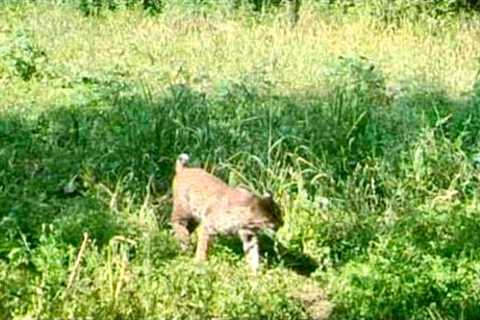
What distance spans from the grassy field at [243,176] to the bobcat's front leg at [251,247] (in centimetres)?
7

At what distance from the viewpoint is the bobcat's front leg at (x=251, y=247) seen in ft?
18.9

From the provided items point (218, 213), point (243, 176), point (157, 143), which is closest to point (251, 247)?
point (218, 213)

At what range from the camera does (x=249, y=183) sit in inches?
265

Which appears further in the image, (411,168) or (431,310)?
(411,168)

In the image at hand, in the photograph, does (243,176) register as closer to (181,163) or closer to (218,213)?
(181,163)

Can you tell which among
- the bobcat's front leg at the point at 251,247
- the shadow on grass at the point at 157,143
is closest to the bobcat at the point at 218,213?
the bobcat's front leg at the point at 251,247

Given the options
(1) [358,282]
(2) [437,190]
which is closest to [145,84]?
(2) [437,190]

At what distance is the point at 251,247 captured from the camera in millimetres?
5793

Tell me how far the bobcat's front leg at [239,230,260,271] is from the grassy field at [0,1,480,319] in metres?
0.07

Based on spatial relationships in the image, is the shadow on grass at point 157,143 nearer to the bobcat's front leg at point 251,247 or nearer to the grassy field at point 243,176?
the grassy field at point 243,176

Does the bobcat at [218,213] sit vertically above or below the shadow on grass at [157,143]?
above

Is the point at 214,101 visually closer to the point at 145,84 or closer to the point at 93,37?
the point at 145,84

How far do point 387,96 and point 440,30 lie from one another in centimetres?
489

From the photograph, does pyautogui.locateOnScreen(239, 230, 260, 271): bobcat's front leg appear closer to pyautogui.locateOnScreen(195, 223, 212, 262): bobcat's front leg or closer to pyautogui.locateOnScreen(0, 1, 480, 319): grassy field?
pyautogui.locateOnScreen(0, 1, 480, 319): grassy field
